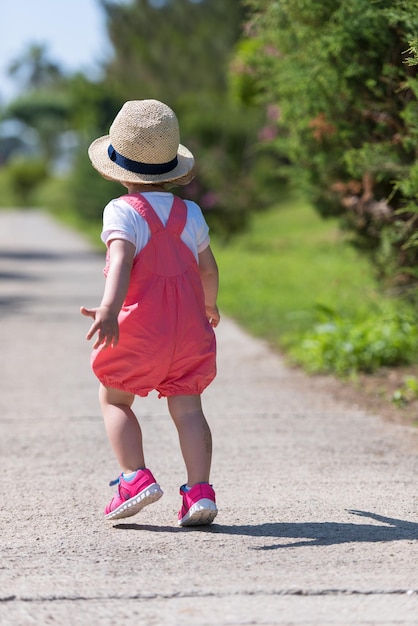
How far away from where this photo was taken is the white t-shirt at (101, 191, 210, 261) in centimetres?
421

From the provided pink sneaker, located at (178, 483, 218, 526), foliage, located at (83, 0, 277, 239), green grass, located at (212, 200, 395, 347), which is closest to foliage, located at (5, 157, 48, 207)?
foliage, located at (83, 0, 277, 239)

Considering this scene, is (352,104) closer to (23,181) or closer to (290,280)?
(290,280)

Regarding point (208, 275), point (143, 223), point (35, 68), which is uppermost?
point (143, 223)

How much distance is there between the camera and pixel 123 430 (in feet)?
14.1

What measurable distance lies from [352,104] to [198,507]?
341cm

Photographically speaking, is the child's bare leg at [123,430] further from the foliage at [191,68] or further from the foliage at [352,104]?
the foliage at [191,68]

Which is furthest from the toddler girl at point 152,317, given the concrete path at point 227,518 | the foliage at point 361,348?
the foliage at point 361,348

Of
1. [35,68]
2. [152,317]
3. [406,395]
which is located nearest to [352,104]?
[406,395]

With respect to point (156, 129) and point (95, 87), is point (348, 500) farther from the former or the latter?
point (95, 87)

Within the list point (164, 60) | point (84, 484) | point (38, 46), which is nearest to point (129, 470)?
point (84, 484)

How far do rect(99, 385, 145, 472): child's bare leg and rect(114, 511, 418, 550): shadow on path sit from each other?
0.25 m

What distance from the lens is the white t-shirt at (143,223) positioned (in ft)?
13.8

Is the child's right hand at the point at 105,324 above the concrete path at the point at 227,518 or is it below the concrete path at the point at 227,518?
above

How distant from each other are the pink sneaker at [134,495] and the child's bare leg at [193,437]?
0.49 feet
